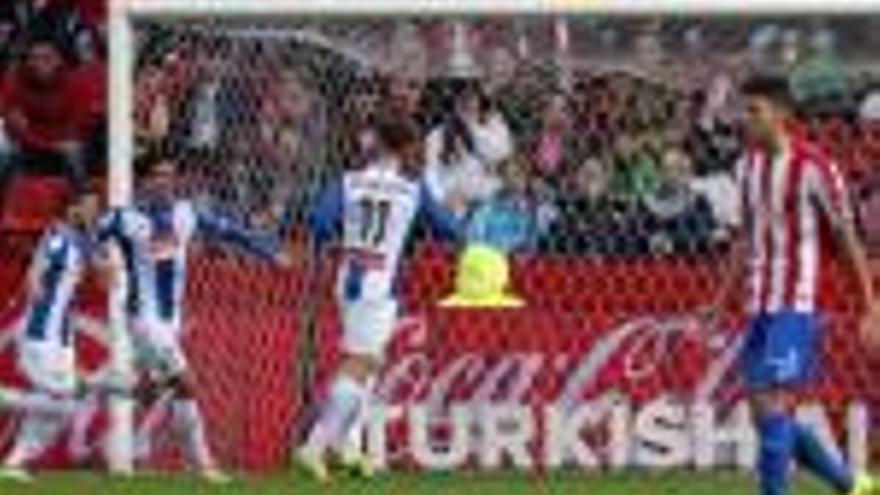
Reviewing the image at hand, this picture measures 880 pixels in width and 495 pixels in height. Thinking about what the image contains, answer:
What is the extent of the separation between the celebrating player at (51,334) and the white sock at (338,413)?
122 cm

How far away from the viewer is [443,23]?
674 inches

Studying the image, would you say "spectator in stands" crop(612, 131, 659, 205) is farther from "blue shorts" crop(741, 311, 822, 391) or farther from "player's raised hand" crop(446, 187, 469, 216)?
"blue shorts" crop(741, 311, 822, 391)

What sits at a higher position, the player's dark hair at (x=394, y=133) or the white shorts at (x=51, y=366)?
the player's dark hair at (x=394, y=133)

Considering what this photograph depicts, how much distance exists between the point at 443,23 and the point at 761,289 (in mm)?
5055

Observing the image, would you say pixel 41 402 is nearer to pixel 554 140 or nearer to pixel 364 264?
pixel 364 264

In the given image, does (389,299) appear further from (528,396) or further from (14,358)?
(14,358)

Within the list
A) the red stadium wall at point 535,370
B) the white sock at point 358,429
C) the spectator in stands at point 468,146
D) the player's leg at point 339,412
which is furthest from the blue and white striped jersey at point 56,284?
the spectator in stands at point 468,146

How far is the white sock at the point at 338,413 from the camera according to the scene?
16.0 metres

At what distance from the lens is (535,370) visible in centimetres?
1658

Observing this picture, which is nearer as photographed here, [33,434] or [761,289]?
[761,289]

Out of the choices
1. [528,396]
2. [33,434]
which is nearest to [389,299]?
[528,396]

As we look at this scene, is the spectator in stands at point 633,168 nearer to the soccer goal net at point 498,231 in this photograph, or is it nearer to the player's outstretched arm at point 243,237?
the soccer goal net at point 498,231

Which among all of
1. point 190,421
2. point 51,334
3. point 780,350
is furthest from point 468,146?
point 780,350

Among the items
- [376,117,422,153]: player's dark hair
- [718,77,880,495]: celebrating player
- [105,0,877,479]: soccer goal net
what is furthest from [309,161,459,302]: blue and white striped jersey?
[718,77,880,495]: celebrating player
